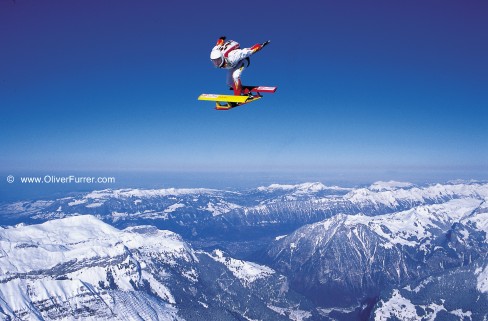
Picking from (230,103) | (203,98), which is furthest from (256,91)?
(203,98)

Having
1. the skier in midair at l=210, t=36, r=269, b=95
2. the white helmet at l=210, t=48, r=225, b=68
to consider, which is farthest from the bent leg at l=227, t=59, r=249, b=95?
the white helmet at l=210, t=48, r=225, b=68

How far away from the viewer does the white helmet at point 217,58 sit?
74.9 ft

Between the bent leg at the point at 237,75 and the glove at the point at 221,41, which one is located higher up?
the glove at the point at 221,41

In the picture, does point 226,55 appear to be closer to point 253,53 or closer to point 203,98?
point 253,53

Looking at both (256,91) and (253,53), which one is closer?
(253,53)

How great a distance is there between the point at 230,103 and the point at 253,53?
4114 millimetres

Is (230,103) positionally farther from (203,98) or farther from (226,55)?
(226,55)

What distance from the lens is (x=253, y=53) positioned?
72.9ft

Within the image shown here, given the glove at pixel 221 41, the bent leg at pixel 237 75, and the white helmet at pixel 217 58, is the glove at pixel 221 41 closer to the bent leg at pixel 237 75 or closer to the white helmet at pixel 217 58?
the white helmet at pixel 217 58

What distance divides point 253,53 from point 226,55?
174 cm

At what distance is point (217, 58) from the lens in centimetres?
2291

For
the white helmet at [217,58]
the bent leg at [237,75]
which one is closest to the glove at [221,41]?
the white helmet at [217,58]

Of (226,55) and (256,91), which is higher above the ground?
(226,55)

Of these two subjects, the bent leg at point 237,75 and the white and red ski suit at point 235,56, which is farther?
the bent leg at point 237,75
